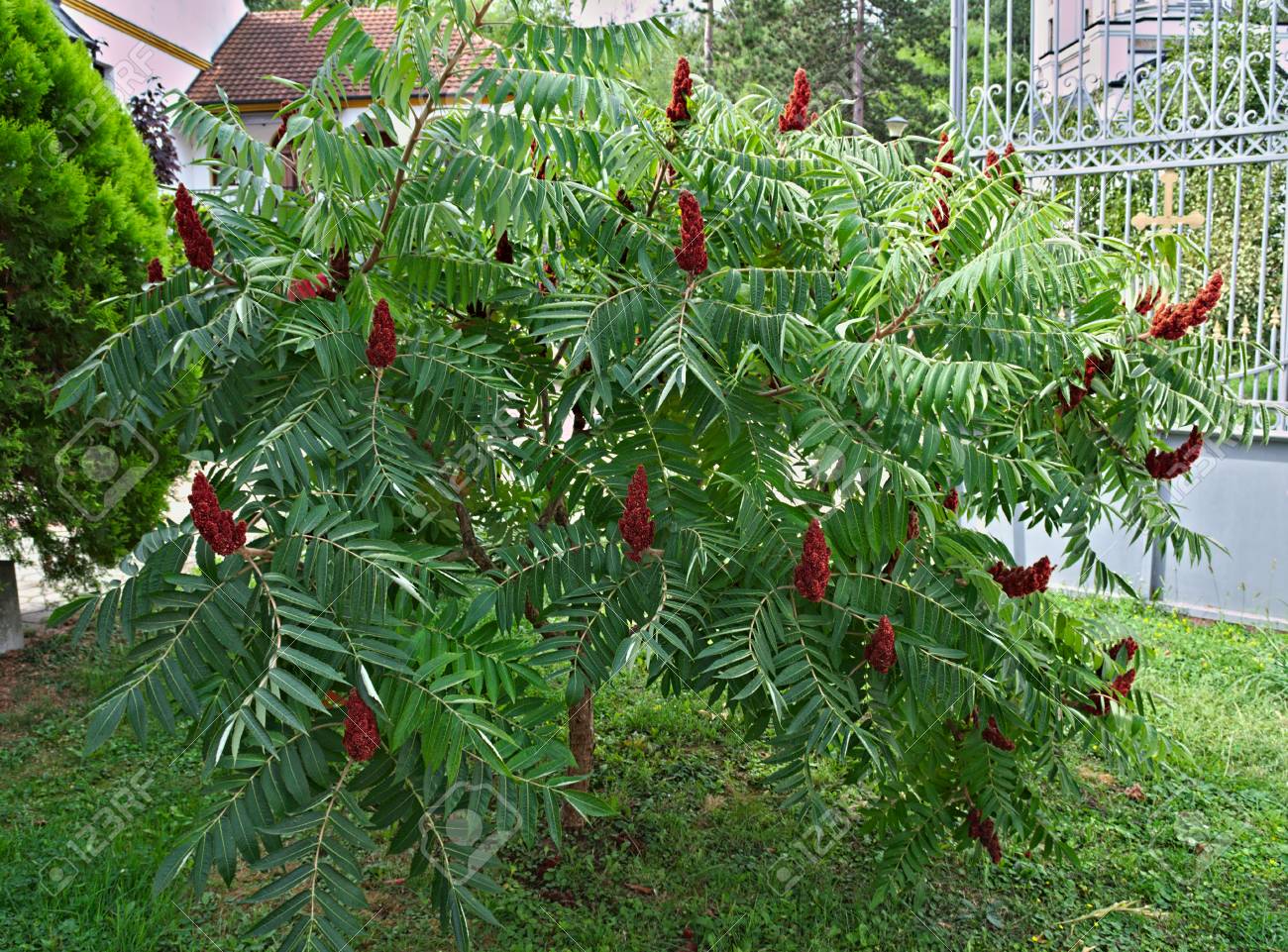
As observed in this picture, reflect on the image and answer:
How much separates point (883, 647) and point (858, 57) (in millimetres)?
29147

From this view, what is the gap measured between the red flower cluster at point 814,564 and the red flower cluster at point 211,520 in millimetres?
1150

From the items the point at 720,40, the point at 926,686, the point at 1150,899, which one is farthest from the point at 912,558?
the point at 720,40

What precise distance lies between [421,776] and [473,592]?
0.46 m

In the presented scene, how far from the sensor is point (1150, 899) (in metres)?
3.58

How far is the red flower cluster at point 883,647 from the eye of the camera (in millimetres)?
2330

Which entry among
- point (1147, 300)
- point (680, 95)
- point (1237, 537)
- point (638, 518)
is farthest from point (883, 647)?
point (1237, 537)

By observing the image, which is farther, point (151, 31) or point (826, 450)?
point (151, 31)

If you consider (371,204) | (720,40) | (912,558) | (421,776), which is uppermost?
(720,40)

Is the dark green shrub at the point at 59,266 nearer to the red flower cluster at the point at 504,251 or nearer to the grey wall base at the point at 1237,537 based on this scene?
the red flower cluster at the point at 504,251

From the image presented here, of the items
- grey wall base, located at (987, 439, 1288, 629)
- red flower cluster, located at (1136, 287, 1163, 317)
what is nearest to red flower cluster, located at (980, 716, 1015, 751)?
red flower cluster, located at (1136, 287, 1163, 317)

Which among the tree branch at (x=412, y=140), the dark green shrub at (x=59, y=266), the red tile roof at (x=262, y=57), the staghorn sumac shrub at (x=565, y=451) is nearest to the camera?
the staghorn sumac shrub at (x=565, y=451)

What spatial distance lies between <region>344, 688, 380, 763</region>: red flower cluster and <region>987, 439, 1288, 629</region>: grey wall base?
5.30m

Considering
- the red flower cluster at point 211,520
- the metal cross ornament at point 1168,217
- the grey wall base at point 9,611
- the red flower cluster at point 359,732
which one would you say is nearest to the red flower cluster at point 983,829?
the red flower cluster at point 359,732

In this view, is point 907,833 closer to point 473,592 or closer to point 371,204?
point 473,592
